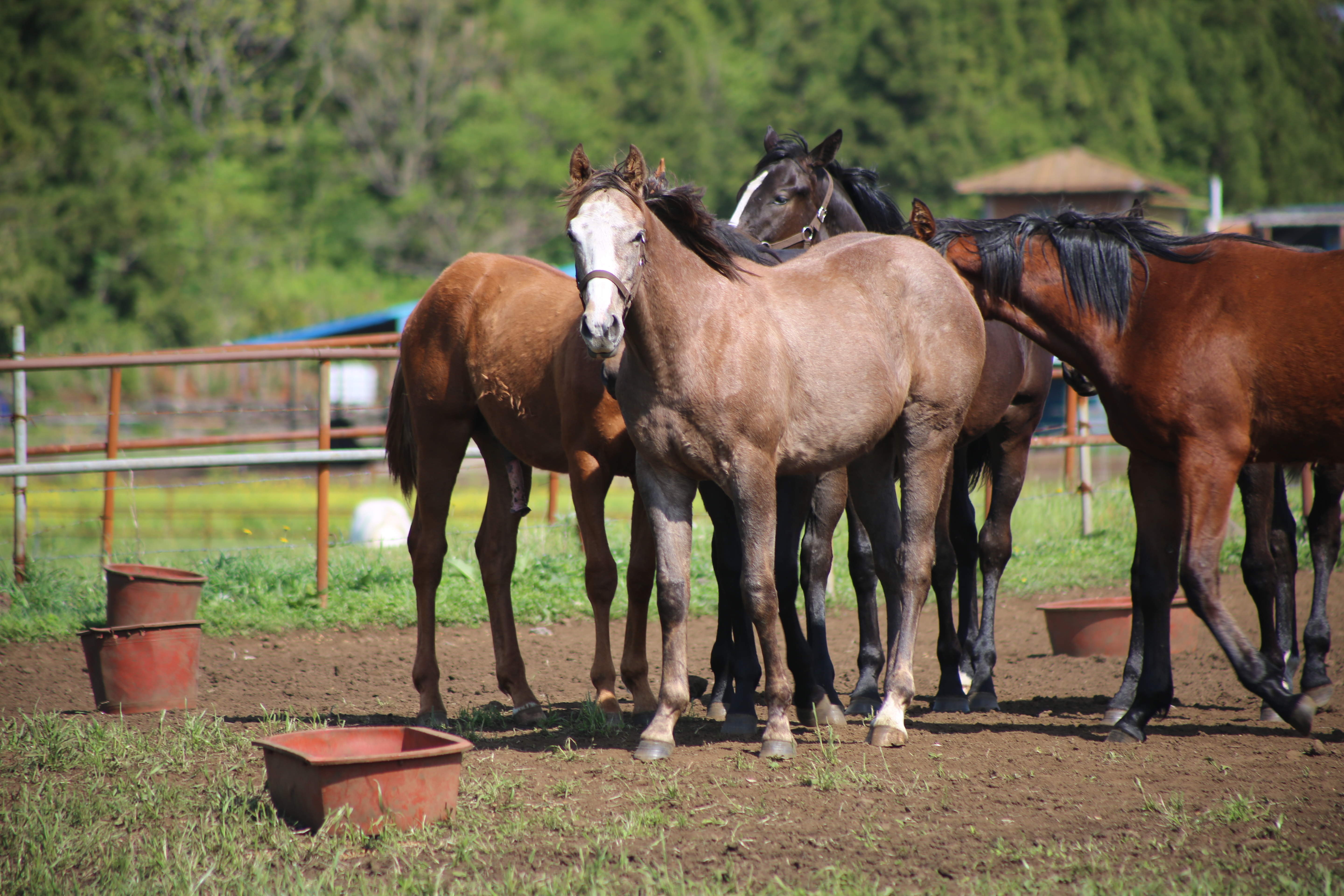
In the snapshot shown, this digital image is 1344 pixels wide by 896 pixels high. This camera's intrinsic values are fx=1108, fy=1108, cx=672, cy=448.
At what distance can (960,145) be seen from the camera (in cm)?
4106

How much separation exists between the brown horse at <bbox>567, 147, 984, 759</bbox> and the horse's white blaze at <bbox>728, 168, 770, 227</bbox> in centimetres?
Answer: 136

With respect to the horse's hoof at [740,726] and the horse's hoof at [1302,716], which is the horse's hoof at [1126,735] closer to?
the horse's hoof at [1302,716]

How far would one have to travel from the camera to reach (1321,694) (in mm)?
5098

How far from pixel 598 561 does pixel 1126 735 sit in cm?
227

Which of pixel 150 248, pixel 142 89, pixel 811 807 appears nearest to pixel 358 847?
pixel 811 807

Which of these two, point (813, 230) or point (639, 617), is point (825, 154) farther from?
point (639, 617)

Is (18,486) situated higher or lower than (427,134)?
lower

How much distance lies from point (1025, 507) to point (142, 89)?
33084mm

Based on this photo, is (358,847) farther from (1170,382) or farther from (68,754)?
(1170,382)

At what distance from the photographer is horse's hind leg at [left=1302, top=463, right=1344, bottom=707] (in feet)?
16.9

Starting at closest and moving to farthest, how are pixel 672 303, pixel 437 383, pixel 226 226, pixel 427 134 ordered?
1. pixel 672 303
2. pixel 437 383
3. pixel 226 226
4. pixel 427 134

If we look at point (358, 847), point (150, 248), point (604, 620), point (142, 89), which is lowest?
point (358, 847)

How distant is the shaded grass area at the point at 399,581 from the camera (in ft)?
23.2

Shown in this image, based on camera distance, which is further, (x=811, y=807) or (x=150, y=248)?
(x=150, y=248)
